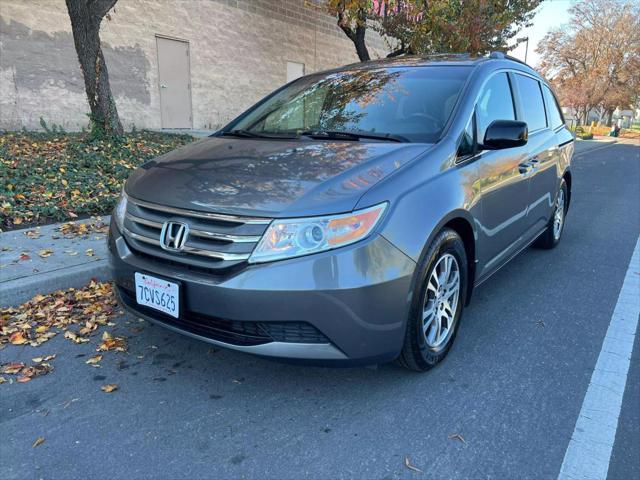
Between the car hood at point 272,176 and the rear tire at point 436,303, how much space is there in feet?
1.72

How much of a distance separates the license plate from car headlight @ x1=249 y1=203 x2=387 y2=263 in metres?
0.47

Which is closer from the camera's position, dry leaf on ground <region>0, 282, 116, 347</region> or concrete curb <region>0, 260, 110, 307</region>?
dry leaf on ground <region>0, 282, 116, 347</region>

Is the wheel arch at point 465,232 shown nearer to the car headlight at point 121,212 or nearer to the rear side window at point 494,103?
the rear side window at point 494,103

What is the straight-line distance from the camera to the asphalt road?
2.18 meters

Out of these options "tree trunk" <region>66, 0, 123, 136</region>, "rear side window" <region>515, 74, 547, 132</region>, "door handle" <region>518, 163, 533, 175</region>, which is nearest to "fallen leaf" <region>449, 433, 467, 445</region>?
"door handle" <region>518, 163, 533, 175</region>

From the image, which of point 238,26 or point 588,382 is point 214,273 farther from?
point 238,26

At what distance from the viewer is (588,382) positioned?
9.45ft

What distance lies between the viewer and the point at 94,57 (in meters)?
7.79

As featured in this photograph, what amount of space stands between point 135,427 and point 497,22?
1169 centimetres

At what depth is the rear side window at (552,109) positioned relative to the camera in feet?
16.6

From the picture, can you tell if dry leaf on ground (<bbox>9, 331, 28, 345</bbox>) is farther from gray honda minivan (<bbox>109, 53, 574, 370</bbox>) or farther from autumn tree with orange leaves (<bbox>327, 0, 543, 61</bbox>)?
autumn tree with orange leaves (<bbox>327, 0, 543, 61</bbox>)

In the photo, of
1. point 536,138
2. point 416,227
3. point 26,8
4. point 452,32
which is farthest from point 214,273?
point 26,8

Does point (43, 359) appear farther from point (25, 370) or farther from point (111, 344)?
point (111, 344)

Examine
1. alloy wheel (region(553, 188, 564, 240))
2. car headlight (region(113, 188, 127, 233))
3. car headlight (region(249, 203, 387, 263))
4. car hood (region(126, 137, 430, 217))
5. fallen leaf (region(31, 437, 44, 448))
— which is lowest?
fallen leaf (region(31, 437, 44, 448))
